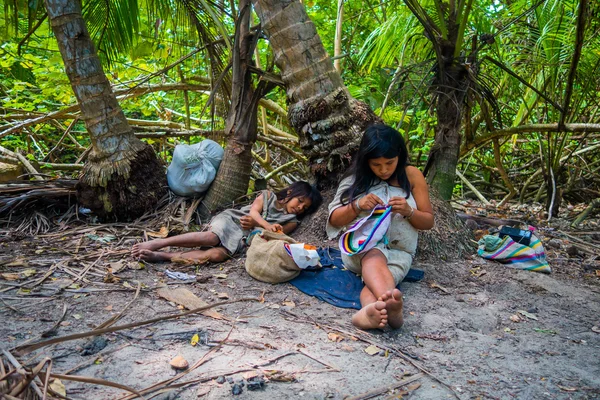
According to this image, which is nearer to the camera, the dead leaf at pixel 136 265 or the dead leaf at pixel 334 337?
the dead leaf at pixel 334 337

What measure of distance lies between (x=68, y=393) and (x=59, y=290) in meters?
1.17

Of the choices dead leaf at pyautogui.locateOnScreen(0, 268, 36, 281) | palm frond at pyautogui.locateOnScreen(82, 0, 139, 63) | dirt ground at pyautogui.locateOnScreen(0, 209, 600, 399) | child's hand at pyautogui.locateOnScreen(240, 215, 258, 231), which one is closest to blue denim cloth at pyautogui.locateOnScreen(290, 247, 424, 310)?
dirt ground at pyautogui.locateOnScreen(0, 209, 600, 399)

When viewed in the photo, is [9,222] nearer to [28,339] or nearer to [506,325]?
[28,339]

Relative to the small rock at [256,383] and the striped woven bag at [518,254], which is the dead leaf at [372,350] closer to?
the small rock at [256,383]

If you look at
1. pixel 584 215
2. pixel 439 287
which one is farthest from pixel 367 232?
pixel 584 215

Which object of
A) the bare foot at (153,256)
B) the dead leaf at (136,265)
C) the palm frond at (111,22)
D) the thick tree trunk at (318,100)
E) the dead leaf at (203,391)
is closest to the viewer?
the dead leaf at (203,391)

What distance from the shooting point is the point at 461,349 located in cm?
213

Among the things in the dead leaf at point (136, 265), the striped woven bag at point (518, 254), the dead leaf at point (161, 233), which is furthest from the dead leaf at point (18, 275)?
the striped woven bag at point (518, 254)

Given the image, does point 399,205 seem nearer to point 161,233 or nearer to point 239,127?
point 239,127

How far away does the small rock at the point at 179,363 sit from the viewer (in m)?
1.75

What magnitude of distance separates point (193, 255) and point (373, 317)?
5.24ft

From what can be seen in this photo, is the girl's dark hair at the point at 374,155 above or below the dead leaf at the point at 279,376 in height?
above

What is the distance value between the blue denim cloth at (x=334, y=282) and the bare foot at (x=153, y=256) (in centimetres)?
95

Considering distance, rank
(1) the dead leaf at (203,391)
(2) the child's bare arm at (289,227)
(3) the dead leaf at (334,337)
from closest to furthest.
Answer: (1) the dead leaf at (203,391) < (3) the dead leaf at (334,337) < (2) the child's bare arm at (289,227)
